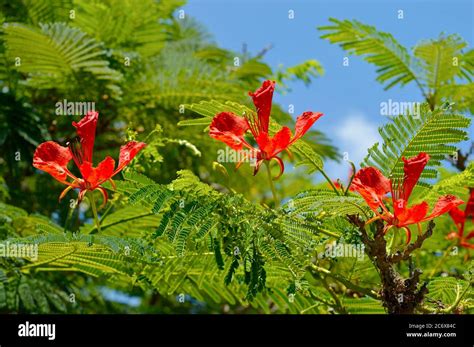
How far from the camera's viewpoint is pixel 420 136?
269 centimetres

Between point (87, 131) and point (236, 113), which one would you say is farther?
point (236, 113)

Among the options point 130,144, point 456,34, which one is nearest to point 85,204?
point 456,34

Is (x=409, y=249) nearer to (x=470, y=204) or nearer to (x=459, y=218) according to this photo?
(x=470, y=204)

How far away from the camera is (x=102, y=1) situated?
5.61 meters

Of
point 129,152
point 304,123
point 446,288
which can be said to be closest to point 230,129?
point 304,123

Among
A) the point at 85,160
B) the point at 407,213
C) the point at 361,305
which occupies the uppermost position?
the point at 85,160

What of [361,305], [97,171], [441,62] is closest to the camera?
[97,171]

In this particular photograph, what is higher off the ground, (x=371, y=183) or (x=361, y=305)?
(x=371, y=183)

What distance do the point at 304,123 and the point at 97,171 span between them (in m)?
0.59

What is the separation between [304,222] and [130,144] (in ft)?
1.85

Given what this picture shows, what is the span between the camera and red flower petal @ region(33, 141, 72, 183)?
2.57 metres

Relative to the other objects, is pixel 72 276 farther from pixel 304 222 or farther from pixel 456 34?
pixel 304 222

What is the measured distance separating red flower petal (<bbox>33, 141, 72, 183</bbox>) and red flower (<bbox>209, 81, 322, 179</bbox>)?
45 centimetres

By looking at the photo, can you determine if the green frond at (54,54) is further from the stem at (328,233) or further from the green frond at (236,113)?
the stem at (328,233)
